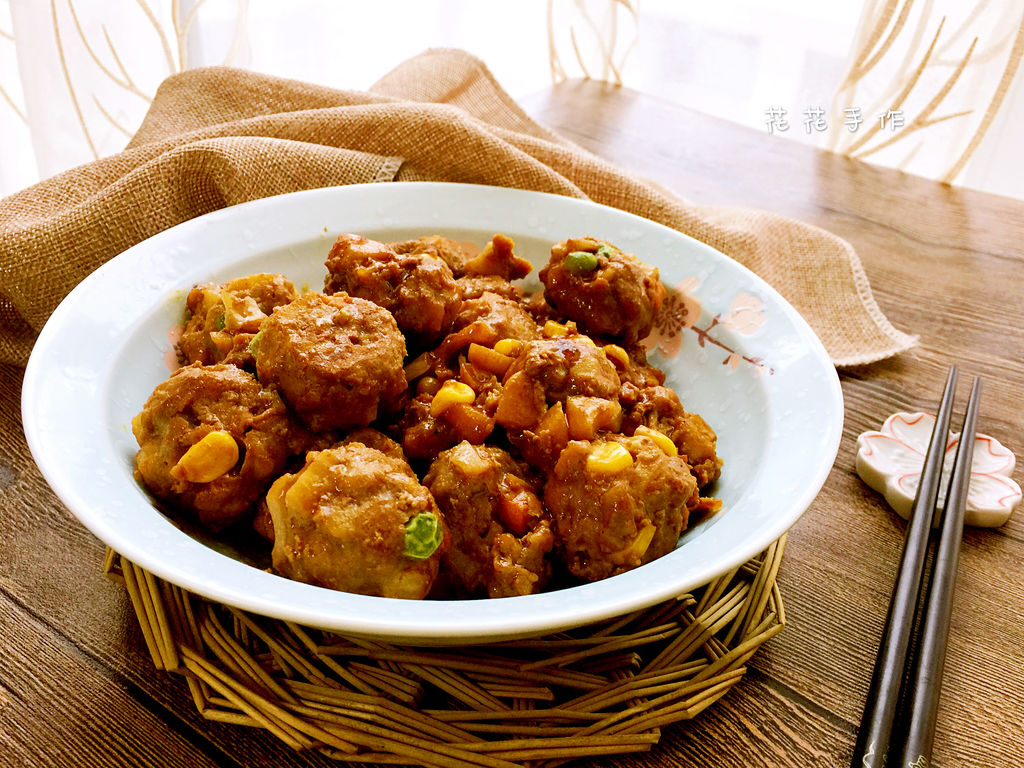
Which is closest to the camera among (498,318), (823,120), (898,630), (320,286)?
(898,630)

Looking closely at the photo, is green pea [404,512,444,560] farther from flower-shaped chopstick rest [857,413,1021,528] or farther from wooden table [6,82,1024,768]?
flower-shaped chopstick rest [857,413,1021,528]

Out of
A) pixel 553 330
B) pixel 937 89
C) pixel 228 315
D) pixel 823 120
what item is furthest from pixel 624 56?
pixel 228 315

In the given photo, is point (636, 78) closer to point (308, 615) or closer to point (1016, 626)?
point (1016, 626)

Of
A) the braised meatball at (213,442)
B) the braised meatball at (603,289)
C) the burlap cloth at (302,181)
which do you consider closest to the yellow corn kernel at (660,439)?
the braised meatball at (603,289)

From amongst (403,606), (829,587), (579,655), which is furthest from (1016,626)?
(403,606)

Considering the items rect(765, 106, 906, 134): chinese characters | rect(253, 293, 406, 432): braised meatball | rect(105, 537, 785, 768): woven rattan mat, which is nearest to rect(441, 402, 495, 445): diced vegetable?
rect(253, 293, 406, 432): braised meatball

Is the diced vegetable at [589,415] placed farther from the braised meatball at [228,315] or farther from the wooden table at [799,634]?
the braised meatball at [228,315]

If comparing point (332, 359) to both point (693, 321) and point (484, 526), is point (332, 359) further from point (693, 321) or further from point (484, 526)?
point (693, 321)
